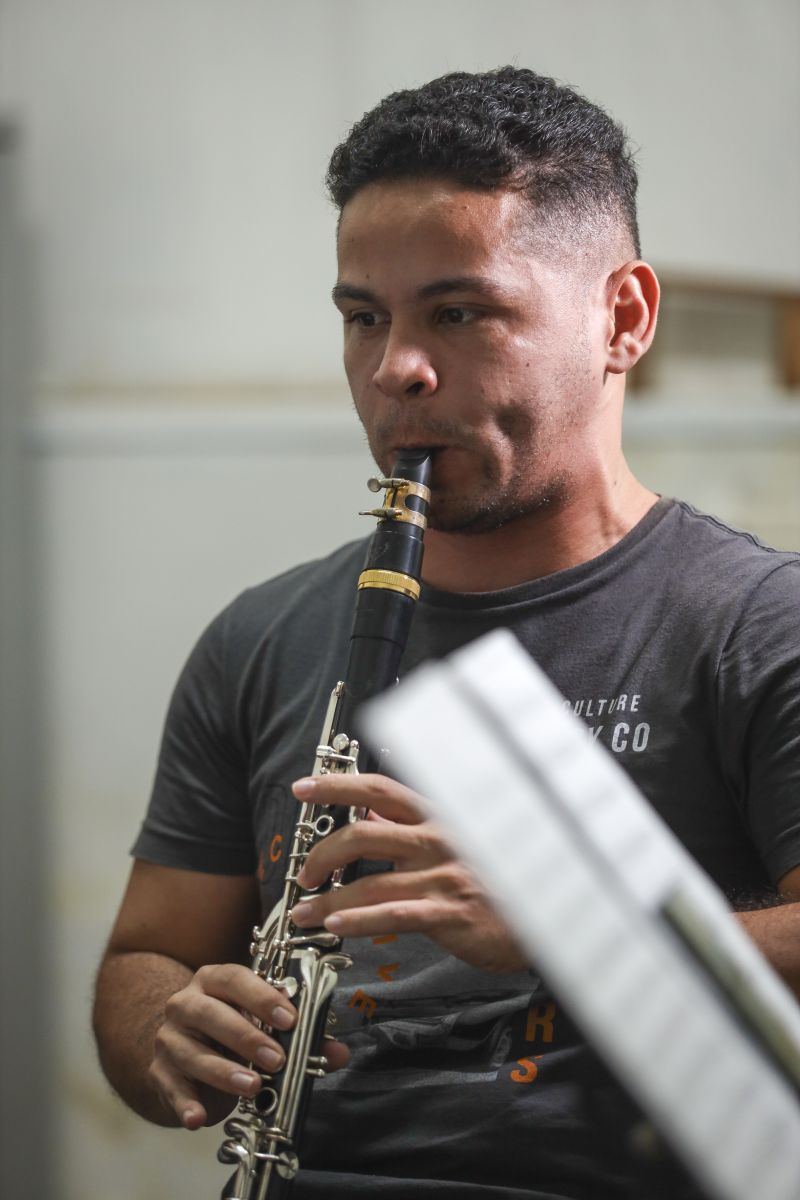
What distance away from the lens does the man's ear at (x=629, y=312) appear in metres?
1.37

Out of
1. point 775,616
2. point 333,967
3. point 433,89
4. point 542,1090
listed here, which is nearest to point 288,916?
point 333,967

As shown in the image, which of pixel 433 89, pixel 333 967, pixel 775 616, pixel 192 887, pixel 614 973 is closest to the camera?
pixel 614 973

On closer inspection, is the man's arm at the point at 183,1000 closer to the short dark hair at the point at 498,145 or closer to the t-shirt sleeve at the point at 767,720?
the t-shirt sleeve at the point at 767,720

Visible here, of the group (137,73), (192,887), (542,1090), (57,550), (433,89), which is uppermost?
(137,73)

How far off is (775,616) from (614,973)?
76cm

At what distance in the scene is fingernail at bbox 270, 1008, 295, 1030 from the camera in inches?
40.7

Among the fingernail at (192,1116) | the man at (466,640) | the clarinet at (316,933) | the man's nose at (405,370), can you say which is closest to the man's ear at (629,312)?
the man at (466,640)

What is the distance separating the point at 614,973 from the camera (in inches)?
19.5

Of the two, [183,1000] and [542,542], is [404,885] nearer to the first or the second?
[183,1000]

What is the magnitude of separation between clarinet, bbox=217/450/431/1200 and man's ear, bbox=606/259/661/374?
350 millimetres

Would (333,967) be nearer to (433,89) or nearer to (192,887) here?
(192,887)

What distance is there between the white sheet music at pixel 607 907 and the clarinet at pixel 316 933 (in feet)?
1.72

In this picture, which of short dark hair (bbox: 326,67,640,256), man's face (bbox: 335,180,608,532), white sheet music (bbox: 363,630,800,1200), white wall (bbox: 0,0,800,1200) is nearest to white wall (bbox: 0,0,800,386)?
white wall (bbox: 0,0,800,1200)

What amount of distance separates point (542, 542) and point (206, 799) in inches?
19.7
